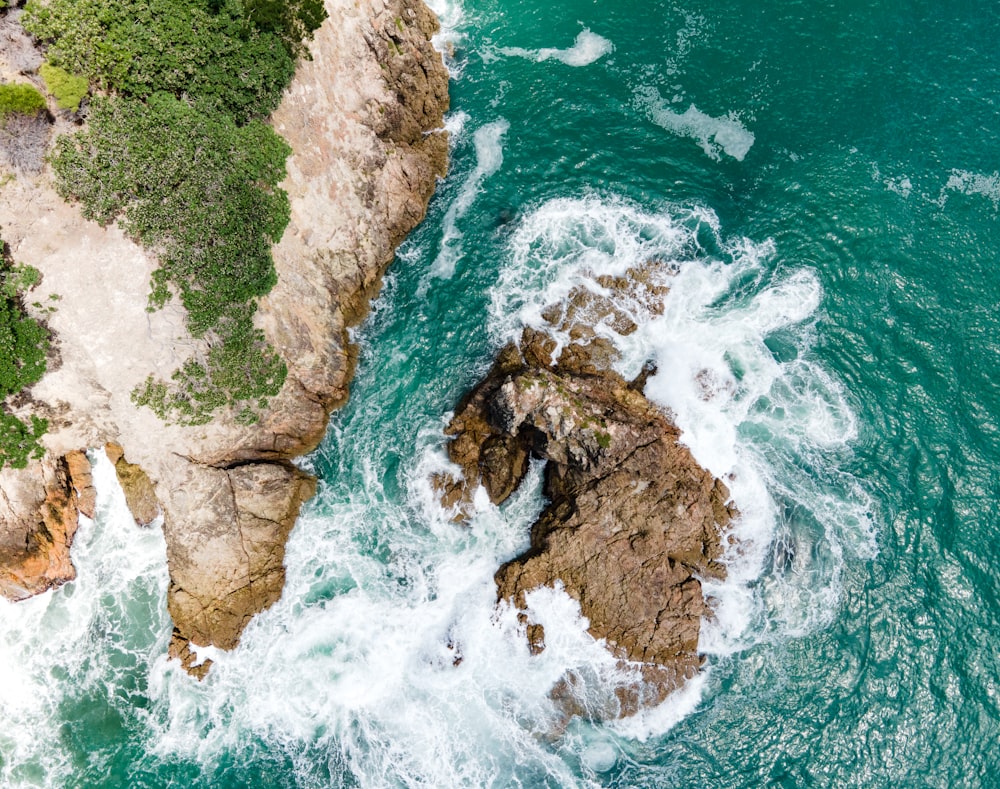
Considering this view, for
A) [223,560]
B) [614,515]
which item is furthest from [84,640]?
[614,515]

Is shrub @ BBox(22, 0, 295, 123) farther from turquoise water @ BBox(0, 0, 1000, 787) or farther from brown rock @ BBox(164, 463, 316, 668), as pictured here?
brown rock @ BBox(164, 463, 316, 668)

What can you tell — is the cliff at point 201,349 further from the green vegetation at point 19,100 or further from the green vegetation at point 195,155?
the green vegetation at point 19,100

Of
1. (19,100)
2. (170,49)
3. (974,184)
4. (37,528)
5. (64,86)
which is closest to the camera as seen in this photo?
(19,100)

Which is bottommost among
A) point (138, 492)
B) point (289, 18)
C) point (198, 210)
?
point (138, 492)

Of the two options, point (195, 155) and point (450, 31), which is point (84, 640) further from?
point (450, 31)

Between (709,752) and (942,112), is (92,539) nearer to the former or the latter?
(709,752)

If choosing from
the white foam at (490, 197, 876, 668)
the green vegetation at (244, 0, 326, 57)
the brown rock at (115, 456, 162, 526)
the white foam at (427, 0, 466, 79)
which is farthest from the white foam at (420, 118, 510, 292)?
the brown rock at (115, 456, 162, 526)

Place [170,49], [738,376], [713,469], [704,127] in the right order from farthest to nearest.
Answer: [704,127] → [738,376] → [713,469] → [170,49]
